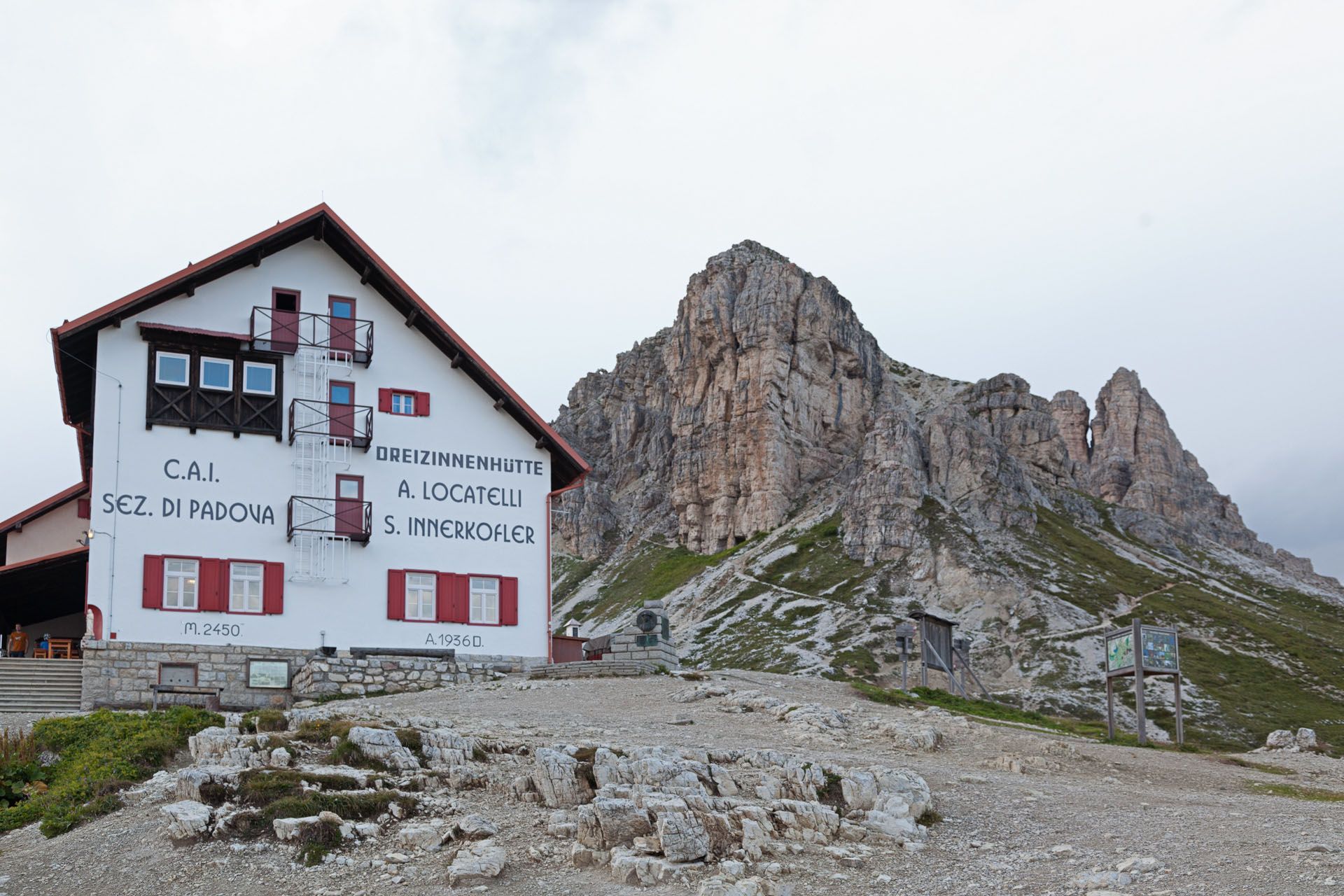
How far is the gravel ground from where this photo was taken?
1867cm

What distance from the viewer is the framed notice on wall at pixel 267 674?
135ft

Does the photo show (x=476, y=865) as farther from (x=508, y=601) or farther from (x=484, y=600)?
(x=508, y=601)

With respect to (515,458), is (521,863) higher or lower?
lower

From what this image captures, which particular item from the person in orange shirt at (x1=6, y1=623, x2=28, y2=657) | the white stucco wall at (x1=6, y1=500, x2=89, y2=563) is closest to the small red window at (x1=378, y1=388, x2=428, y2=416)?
the person in orange shirt at (x1=6, y1=623, x2=28, y2=657)

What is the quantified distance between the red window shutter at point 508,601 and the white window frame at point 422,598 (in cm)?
221

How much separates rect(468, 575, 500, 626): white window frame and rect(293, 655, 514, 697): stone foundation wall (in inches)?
60.1

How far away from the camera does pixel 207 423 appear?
141 ft

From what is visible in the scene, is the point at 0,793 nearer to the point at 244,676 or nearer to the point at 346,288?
the point at 244,676

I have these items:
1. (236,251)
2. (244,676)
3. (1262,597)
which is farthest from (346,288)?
(1262,597)

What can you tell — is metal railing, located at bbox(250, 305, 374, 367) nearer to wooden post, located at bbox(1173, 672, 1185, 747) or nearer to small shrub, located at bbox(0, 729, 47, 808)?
small shrub, located at bbox(0, 729, 47, 808)

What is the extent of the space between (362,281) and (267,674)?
1365 cm

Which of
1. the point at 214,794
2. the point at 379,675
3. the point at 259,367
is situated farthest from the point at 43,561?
the point at 214,794

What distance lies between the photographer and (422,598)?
44469 millimetres

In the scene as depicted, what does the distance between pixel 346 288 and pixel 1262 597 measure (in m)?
115
